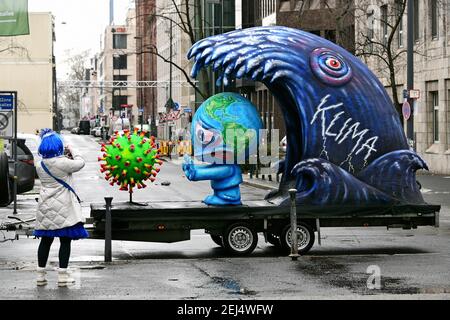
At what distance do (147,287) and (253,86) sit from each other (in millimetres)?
64580

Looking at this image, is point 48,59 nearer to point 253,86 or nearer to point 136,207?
point 253,86

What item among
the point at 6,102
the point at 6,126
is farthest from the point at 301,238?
the point at 6,102

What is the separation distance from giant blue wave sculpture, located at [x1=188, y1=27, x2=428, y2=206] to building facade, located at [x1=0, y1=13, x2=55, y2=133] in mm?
59894

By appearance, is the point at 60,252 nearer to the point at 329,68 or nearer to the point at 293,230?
the point at 293,230

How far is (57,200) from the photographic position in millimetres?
12812

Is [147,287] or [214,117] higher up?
[214,117]

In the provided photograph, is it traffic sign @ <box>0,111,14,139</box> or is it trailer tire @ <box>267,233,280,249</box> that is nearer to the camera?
trailer tire @ <box>267,233,280,249</box>

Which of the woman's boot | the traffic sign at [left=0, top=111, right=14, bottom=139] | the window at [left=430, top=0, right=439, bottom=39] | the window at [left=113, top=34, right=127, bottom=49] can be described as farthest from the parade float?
the window at [left=113, top=34, right=127, bottom=49]

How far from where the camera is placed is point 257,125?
54.4 ft

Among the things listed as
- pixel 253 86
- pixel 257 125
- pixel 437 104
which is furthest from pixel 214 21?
pixel 257 125

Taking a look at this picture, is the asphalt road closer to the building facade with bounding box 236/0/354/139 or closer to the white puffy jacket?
the white puffy jacket

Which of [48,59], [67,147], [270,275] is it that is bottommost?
[270,275]

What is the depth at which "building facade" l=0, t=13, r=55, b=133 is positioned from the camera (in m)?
75.4

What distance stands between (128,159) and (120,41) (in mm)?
178442
